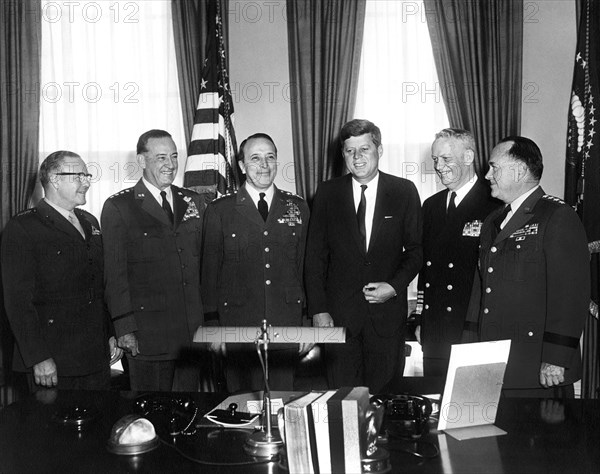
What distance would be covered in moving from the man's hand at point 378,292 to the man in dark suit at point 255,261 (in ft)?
1.53

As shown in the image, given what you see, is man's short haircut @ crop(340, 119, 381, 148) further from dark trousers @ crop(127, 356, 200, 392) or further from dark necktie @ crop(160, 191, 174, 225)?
dark trousers @ crop(127, 356, 200, 392)

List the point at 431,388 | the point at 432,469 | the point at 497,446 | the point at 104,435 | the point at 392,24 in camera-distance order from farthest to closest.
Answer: the point at 392,24, the point at 431,388, the point at 104,435, the point at 497,446, the point at 432,469

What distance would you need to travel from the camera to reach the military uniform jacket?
11.9 ft

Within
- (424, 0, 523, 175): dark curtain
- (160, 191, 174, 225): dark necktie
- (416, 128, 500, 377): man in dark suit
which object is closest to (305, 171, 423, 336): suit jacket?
(416, 128, 500, 377): man in dark suit

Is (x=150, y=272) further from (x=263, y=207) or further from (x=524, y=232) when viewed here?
(x=524, y=232)

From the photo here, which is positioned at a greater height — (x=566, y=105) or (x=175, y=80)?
(x=175, y=80)

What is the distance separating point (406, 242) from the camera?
354 cm

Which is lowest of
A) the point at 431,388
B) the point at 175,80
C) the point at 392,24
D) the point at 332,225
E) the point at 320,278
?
the point at 431,388

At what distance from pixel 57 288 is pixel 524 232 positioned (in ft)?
7.02

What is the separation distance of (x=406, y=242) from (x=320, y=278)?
0.49 m

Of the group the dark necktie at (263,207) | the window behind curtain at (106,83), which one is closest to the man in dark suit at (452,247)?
the dark necktie at (263,207)

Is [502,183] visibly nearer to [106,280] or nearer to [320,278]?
[320,278]

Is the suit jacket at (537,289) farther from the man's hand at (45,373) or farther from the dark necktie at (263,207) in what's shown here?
the man's hand at (45,373)

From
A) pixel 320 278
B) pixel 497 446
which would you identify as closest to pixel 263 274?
pixel 320 278
